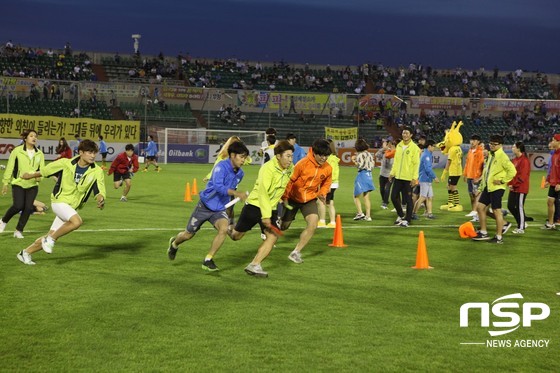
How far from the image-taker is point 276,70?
65938 millimetres

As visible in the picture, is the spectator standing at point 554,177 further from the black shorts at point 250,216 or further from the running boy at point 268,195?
the black shorts at point 250,216

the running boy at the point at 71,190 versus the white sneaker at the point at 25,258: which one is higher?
the running boy at the point at 71,190

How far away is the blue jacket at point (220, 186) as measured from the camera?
10492 mm

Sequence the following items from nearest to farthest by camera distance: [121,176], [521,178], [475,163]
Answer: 1. [521,178]
2. [475,163]
3. [121,176]

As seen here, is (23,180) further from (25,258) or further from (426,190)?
(426,190)

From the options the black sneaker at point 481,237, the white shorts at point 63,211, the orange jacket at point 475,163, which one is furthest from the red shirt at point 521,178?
the white shorts at point 63,211

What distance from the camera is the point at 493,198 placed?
14.5 m

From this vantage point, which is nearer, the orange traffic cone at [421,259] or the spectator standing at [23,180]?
the orange traffic cone at [421,259]

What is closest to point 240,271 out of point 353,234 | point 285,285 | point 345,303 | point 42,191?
point 285,285

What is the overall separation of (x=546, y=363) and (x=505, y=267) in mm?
5371

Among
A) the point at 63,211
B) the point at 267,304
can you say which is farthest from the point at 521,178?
the point at 63,211

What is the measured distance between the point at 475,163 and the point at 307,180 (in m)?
10.0

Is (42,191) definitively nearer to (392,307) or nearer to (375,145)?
(392,307)

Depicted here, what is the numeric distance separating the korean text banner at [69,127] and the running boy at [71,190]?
34.6 m
